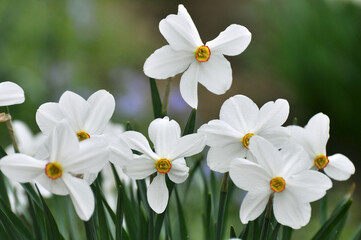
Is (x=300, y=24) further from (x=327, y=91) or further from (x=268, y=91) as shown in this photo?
(x=268, y=91)

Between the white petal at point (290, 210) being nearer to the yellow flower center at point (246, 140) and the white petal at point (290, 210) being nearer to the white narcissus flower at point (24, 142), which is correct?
the yellow flower center at point (246, 140)

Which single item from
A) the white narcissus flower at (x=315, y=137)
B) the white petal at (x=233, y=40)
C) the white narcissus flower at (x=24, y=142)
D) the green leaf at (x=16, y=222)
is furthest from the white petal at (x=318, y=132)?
the white narcissus flower at (x=24, y=142)

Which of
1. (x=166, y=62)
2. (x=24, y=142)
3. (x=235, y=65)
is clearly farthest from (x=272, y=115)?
(x=235, y=65)

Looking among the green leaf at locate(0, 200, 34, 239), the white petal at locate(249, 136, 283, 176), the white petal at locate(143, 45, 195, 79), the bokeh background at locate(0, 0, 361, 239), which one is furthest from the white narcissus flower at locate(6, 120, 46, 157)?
the bokeh background at locate(0, 0, 361, 239)

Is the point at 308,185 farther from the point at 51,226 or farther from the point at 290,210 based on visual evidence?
the point at 51,226

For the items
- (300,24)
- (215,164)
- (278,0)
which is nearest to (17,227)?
(215,164)

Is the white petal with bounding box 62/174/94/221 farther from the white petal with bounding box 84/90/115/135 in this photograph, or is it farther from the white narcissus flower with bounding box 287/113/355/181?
the white narcissus flower with bounding box 287/113/355/181

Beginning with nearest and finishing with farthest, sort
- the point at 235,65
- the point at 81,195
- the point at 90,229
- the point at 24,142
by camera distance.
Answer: the point at 81,195
the point at 90,229
the point at 24,142
the point at 235,65
